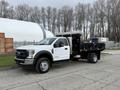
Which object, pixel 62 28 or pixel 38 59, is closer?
pixel 38 59

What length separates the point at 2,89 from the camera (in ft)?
21.1

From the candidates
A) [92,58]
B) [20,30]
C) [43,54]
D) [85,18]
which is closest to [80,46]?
[92,58]

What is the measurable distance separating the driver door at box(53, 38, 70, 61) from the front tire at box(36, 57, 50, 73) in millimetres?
758

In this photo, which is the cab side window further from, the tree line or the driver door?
the tree line

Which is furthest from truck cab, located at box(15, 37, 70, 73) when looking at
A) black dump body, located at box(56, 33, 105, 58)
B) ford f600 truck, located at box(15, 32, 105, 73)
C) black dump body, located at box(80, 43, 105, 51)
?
black dump body, located at box(80, 43, 105, 51)

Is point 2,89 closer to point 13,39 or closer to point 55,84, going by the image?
point 55,84

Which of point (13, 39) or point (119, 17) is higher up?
point (119, 17)

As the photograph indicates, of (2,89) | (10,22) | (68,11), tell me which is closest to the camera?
(2,89)

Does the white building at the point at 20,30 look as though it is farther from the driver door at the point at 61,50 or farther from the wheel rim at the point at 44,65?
the wheel rim at the point at 44,65

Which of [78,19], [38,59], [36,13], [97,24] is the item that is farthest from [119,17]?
[38,59]

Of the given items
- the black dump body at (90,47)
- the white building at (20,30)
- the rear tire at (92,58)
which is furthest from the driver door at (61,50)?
the white building at (20,30)

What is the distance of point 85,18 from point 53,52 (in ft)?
195

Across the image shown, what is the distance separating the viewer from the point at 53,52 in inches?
396

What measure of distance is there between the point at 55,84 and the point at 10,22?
55.6 feet
